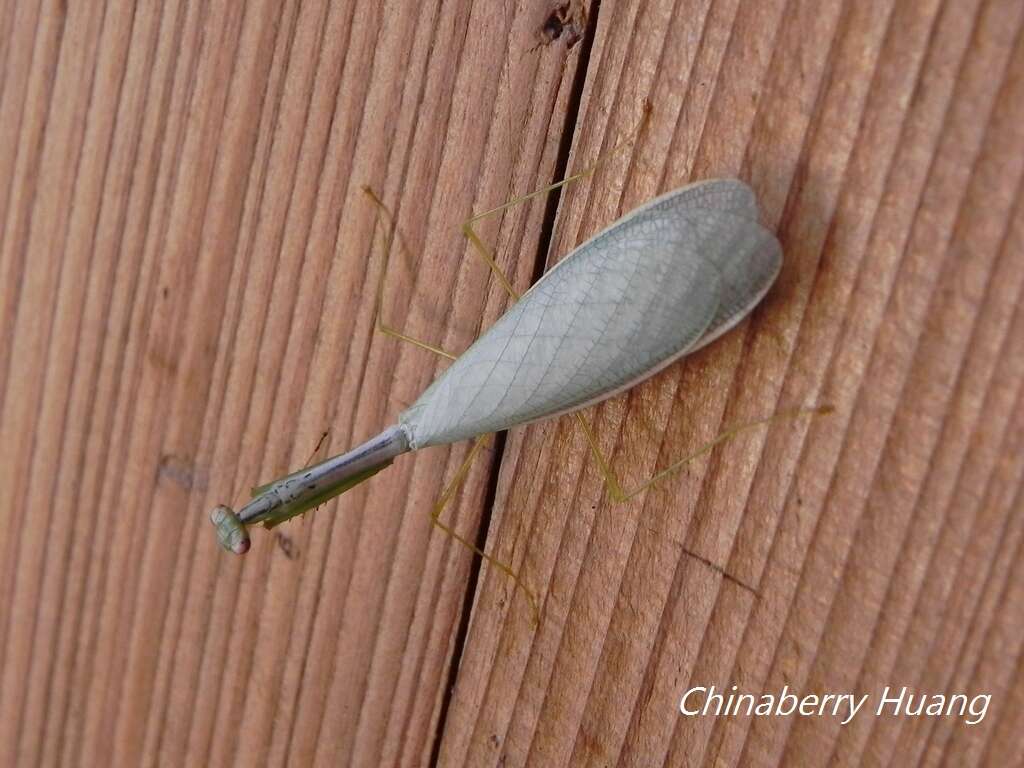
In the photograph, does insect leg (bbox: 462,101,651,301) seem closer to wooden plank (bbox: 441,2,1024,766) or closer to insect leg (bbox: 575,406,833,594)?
wooden plank (bbox: 441,2,1024,766)

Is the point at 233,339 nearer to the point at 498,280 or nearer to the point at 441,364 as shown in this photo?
the point at 441,364

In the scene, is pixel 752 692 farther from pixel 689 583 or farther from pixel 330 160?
pixel 330 160

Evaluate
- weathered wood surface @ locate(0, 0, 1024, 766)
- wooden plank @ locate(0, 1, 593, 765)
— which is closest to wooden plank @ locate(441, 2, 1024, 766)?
weathered wood surface @ locate(0, 0, 1024, 766)

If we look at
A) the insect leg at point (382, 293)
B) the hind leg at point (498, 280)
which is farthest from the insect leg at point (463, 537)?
the insect leg at point (382, 293)

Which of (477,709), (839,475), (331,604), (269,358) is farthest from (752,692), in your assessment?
(269,358)

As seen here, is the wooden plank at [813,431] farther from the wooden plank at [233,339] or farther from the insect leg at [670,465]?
the wooden plank at [233,339]

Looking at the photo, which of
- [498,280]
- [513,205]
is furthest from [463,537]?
[513,205]

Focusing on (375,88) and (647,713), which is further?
(375,88)
